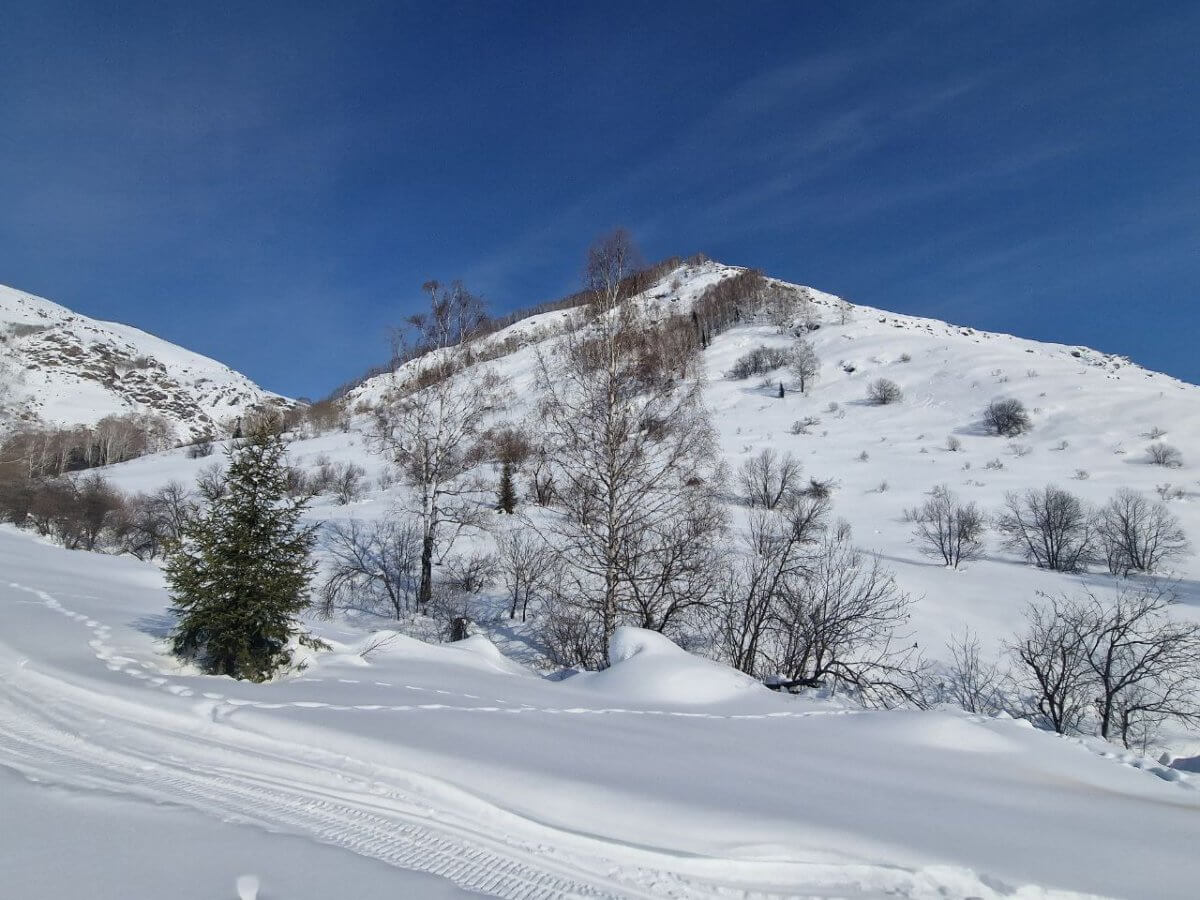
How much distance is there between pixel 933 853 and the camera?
8.48 ft

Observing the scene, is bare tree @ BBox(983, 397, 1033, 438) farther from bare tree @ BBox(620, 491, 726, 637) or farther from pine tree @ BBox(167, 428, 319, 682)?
pine tree @ BBox(167, 428, 319, 682)

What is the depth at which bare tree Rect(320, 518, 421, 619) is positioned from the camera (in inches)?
567

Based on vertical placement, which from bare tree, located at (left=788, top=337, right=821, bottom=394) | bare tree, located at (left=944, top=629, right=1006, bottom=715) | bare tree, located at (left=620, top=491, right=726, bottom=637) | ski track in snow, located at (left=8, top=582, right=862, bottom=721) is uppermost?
bare tree, located at (left=788, top=337, right=821, bottom=394)

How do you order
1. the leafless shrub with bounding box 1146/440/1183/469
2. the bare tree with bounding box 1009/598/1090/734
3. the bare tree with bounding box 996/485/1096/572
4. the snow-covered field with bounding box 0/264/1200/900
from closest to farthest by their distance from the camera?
the snow-covered field with bounding box 0/264/1200/900
the bare tree with bounding box 1009/598/1090/734
the bare tree with bounding box 996/485/1096/572
the leafless shrub with bounding box 1146/440/1183/469

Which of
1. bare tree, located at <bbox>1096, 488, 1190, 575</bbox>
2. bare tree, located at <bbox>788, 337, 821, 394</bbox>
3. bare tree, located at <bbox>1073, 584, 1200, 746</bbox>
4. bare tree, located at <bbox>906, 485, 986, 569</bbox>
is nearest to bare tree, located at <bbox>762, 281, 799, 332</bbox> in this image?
bare tree, located at <bbox>788, 337, 821, 394</bbox>

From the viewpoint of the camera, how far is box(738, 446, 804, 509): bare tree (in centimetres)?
2416

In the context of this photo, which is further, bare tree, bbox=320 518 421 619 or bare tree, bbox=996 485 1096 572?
A: bare tree, bbox=996 485 1096 572

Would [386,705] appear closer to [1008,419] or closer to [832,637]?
[832,637]

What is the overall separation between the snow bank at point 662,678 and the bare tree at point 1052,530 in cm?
1982

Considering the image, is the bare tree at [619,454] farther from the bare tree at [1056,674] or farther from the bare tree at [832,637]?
the bare tree at [1056,674]

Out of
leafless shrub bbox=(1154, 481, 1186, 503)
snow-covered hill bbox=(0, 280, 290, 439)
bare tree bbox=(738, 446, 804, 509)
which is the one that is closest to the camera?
leafless shrub bbox=(1154, 481, 1186, 503)

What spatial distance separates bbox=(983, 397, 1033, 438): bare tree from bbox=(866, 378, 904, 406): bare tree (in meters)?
6.67

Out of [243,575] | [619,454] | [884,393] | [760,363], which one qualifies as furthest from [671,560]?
[760,363]

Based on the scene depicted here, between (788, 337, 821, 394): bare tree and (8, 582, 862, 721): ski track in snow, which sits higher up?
(788, 337, 821, 394): bare tree
